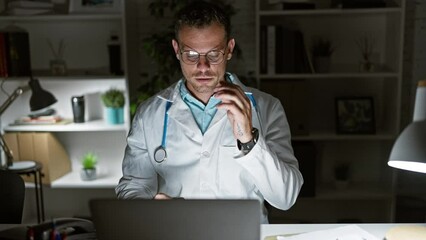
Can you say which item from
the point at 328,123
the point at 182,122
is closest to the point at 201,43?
the point at 182,122

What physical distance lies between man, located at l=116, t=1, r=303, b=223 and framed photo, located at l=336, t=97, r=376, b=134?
1412 mm

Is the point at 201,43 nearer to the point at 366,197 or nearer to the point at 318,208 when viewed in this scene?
the point at 366,197

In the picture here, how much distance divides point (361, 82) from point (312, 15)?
0.57 m

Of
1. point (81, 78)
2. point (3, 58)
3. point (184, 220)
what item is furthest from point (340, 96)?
point (184, 220)

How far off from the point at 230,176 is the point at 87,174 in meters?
1.71

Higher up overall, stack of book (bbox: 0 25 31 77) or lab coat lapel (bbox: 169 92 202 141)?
stack of book (bbox: 0 25 31 77)

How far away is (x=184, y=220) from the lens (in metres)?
1.03

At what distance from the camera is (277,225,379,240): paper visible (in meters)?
1.46

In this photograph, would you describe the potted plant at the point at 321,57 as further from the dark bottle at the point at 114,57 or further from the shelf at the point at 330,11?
the dark bottle at the point at 114,57

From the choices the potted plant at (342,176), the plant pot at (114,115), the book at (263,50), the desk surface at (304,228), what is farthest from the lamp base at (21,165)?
the potted plant at (342,176)

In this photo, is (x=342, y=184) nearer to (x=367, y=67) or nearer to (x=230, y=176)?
(x=367, y=67)

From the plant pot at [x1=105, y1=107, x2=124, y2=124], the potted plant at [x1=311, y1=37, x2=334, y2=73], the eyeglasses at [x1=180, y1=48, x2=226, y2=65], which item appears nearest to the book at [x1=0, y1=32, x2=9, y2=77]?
the plant pot at [x1=105, y1=107, x2=124, y2=124]

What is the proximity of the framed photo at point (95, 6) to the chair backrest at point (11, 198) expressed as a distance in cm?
150

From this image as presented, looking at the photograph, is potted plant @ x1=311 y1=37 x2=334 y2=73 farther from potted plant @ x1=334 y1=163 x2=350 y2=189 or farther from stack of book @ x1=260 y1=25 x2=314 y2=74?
potted plant @ x1=334 y1=163 x2=350 y2=189
